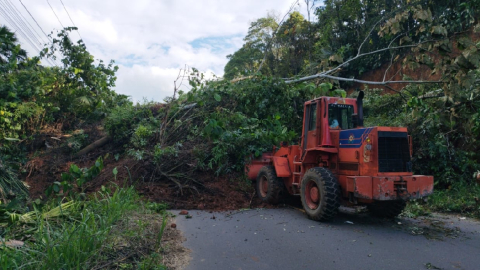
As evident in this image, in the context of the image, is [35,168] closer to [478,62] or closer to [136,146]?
[136,146]

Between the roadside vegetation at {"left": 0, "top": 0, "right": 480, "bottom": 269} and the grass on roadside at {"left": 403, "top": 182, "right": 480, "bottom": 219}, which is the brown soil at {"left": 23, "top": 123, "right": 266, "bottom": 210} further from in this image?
the grass on roadside at {"left": 403, "top": 182, "right": 480, "bottom": 219}

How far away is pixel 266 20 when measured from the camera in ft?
124

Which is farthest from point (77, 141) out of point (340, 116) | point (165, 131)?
point (340, 116)

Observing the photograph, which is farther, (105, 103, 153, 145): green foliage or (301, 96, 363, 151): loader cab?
(105, 103, 153, 145): green foliage

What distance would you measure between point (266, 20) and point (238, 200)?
104ft

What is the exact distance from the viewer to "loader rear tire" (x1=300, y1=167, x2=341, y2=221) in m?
6.95

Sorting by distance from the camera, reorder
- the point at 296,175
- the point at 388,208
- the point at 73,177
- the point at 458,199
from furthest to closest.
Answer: the point at 458,199
the point at 296,175
the point at 388,208
the point at 73,177

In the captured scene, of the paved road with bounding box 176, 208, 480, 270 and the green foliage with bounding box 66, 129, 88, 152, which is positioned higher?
the green foliage with bounding box 66, 129, 88, 152

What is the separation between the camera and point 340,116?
26.3 ft

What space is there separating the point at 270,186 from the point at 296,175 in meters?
0.73

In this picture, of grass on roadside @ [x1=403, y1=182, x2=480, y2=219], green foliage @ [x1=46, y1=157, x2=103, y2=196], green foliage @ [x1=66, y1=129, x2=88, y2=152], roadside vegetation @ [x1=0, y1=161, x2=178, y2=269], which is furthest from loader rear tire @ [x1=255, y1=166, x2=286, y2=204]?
green foliage @ [x1=66, y1=129, x2=88, y2=152]

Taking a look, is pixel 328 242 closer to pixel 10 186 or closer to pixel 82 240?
pixel 82 240

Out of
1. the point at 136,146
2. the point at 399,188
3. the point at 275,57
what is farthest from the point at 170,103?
the point at 275,57

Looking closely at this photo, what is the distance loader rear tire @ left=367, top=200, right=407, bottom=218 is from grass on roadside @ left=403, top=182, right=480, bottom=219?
0.74 m
